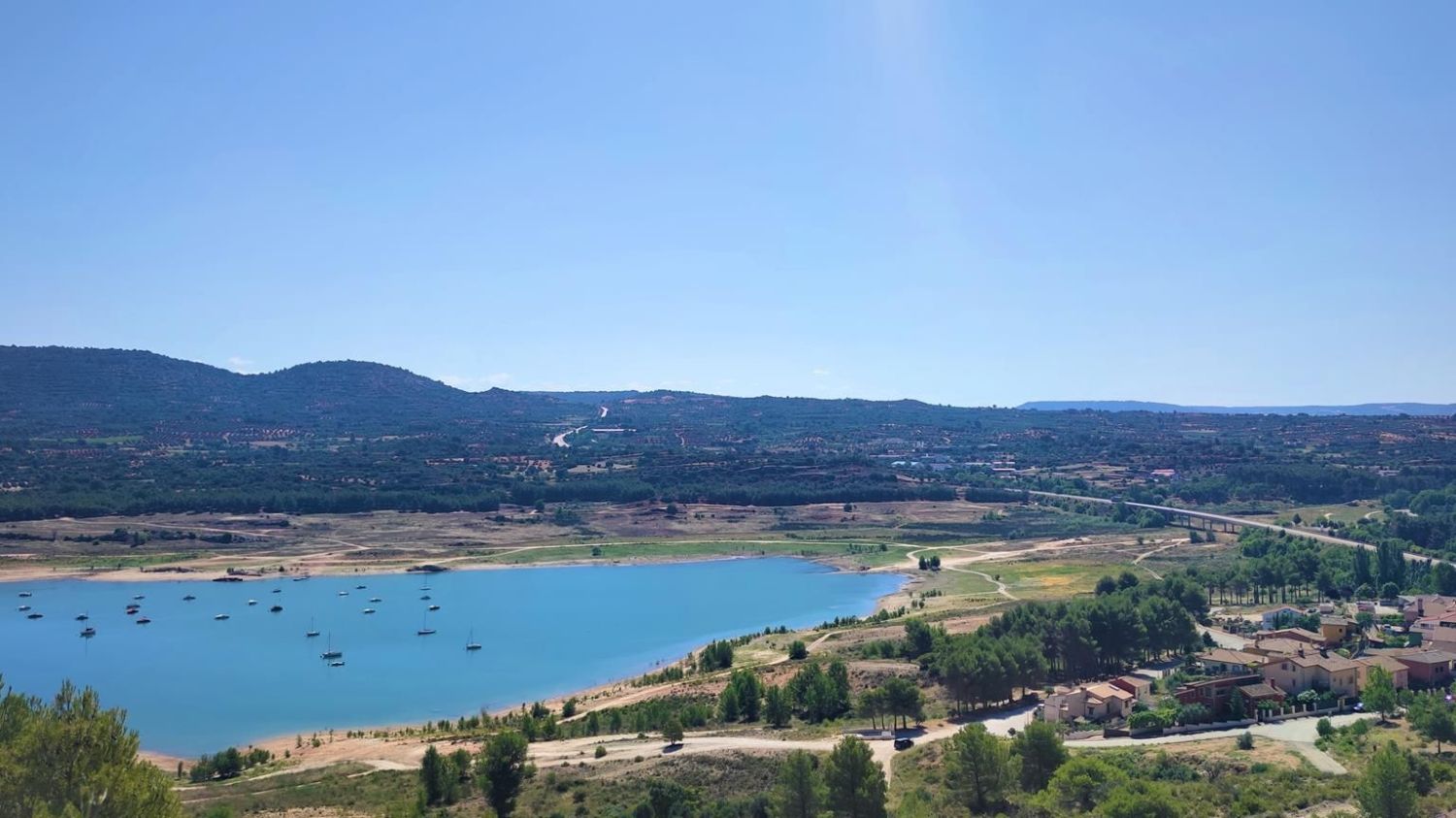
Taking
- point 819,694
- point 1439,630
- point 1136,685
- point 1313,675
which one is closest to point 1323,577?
point 1439,630

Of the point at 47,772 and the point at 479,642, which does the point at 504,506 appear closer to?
the point at 479,642

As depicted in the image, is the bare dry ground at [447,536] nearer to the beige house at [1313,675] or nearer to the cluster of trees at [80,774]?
the beige house at [1313,675]

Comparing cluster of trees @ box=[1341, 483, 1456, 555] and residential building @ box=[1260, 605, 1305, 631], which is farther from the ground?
cluster of trees @ box=[1341, 483, 1456, 555]

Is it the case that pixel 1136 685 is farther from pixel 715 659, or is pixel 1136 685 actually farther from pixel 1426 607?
pixel 715 659

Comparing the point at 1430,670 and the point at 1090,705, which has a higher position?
the point at 1430,670

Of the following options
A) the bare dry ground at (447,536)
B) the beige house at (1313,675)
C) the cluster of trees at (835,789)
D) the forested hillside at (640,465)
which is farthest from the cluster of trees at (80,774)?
the forested hillside at (640,465)

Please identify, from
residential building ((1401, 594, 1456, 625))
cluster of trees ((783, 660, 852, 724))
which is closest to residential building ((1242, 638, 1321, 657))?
residential building ((1401, 594, 1456, 625))

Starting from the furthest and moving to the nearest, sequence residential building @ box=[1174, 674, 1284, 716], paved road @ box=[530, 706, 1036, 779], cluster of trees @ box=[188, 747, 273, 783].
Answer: cluster of trees @ box=[188, 747, 273, 783], residential building @ box=[1174, 674, 1284, 716], paved road @ box=[530, 706, 1036, 779]

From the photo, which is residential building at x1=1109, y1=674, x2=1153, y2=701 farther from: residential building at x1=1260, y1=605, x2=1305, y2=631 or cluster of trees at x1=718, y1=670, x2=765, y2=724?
residential building at x1=1260, y1=605, x2=1305, y2=631
